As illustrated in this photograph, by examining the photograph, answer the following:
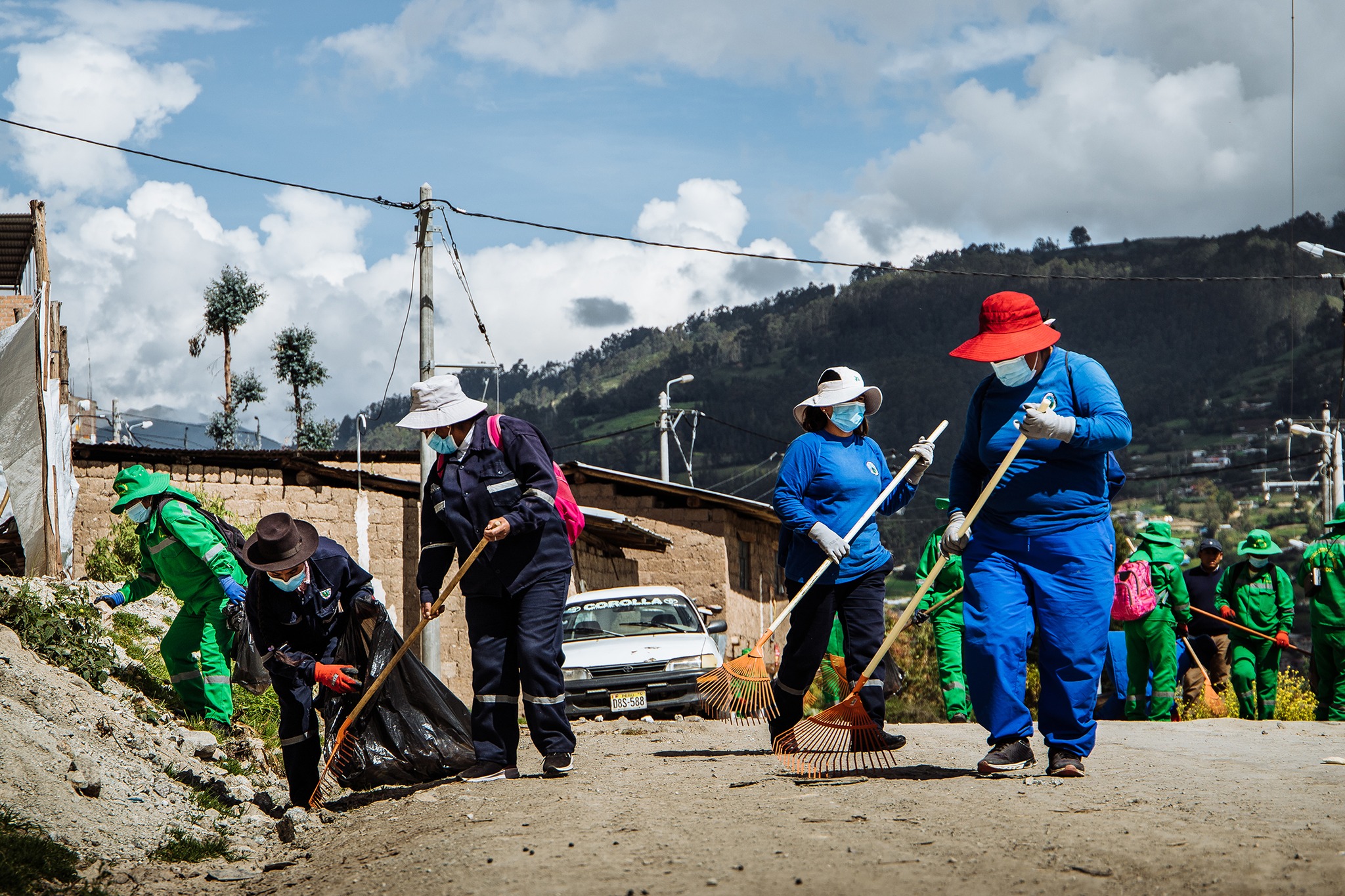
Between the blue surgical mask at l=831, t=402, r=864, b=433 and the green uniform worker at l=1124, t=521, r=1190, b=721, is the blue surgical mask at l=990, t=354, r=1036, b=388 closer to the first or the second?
the blue surgical mask at l=831, t=402, r=864, b=433

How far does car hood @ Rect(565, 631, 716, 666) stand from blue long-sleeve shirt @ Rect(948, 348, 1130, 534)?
803cm

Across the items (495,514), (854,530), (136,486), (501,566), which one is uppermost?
(136,486)

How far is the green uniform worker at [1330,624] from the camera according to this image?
1190 cm

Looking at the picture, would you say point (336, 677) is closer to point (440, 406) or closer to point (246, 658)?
point (440, 406)

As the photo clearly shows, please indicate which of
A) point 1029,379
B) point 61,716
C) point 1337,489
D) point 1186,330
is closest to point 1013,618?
point 1029,379

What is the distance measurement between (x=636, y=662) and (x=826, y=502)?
23.0 feet

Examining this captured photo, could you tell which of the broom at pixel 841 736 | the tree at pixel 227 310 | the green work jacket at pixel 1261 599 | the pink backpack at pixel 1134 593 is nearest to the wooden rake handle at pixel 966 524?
the broom at pixel 841 736

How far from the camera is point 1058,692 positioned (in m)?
5.79

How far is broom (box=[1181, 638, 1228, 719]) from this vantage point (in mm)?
14250

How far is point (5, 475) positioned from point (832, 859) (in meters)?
10.3

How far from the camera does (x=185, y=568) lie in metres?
8.55

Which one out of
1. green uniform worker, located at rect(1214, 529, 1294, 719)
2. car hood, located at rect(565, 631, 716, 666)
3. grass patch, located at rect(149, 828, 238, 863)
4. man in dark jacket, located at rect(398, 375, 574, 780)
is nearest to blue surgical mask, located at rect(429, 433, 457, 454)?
man in dark jacket, located at rect(398, 375, 574, 780)

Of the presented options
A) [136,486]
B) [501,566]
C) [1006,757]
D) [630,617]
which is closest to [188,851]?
[501,566]

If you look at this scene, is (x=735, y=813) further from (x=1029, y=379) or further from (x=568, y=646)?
(x=568, y=646)
